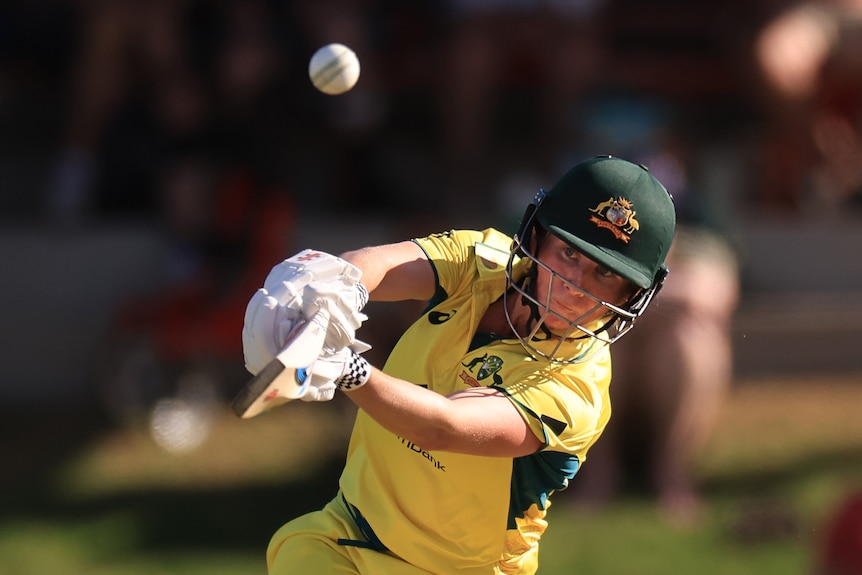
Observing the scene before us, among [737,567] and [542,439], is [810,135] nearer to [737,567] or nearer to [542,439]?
[737,567]

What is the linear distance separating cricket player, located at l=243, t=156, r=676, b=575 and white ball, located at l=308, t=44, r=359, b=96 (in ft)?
1.49

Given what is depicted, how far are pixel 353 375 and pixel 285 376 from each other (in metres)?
0.18

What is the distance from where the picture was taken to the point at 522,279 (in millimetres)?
3600

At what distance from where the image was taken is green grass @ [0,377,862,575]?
21.9 ft

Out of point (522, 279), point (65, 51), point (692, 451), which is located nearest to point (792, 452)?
point (692, 451)

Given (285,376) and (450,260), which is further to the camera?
(450,260)

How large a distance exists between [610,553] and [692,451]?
0.92 metres

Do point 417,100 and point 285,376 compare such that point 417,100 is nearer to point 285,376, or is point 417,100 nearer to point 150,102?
point 150,102

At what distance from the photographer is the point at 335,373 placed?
2881mm

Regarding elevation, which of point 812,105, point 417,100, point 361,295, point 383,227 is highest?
point 361,295

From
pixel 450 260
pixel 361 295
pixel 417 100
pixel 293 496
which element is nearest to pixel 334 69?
pixel 450 260

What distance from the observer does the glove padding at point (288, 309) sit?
289 cm

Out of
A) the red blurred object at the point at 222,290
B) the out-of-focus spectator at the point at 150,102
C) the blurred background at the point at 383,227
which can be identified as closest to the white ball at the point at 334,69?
the blurred background at the point at 383,227

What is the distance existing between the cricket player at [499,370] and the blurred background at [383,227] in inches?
121
